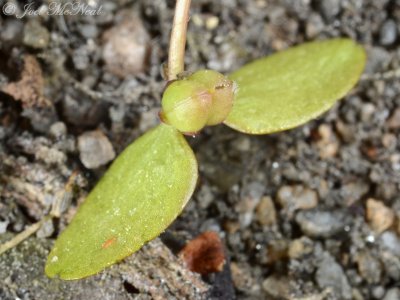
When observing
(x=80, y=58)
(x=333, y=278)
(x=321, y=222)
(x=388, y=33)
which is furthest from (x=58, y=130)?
(x=388, y=33)

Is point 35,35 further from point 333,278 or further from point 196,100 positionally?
point 333,278

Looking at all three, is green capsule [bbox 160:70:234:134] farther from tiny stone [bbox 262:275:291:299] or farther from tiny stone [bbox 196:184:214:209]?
tiny stone [bbox 262:275:291:299]

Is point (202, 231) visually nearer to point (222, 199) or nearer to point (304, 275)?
point (222, 199)

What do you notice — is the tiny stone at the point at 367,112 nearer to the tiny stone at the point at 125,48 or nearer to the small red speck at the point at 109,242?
the tiny stone at the point at 125,48

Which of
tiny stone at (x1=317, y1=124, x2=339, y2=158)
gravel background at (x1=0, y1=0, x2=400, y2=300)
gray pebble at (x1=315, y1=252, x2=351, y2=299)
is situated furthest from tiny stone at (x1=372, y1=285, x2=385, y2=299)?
tiny stone at (x1=317, y1=124, x2=339, y2=158)

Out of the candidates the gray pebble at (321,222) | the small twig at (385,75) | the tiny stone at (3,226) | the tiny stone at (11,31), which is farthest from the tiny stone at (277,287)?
the tiny stone at (11,31)

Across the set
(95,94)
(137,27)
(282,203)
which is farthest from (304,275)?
(137,27)
